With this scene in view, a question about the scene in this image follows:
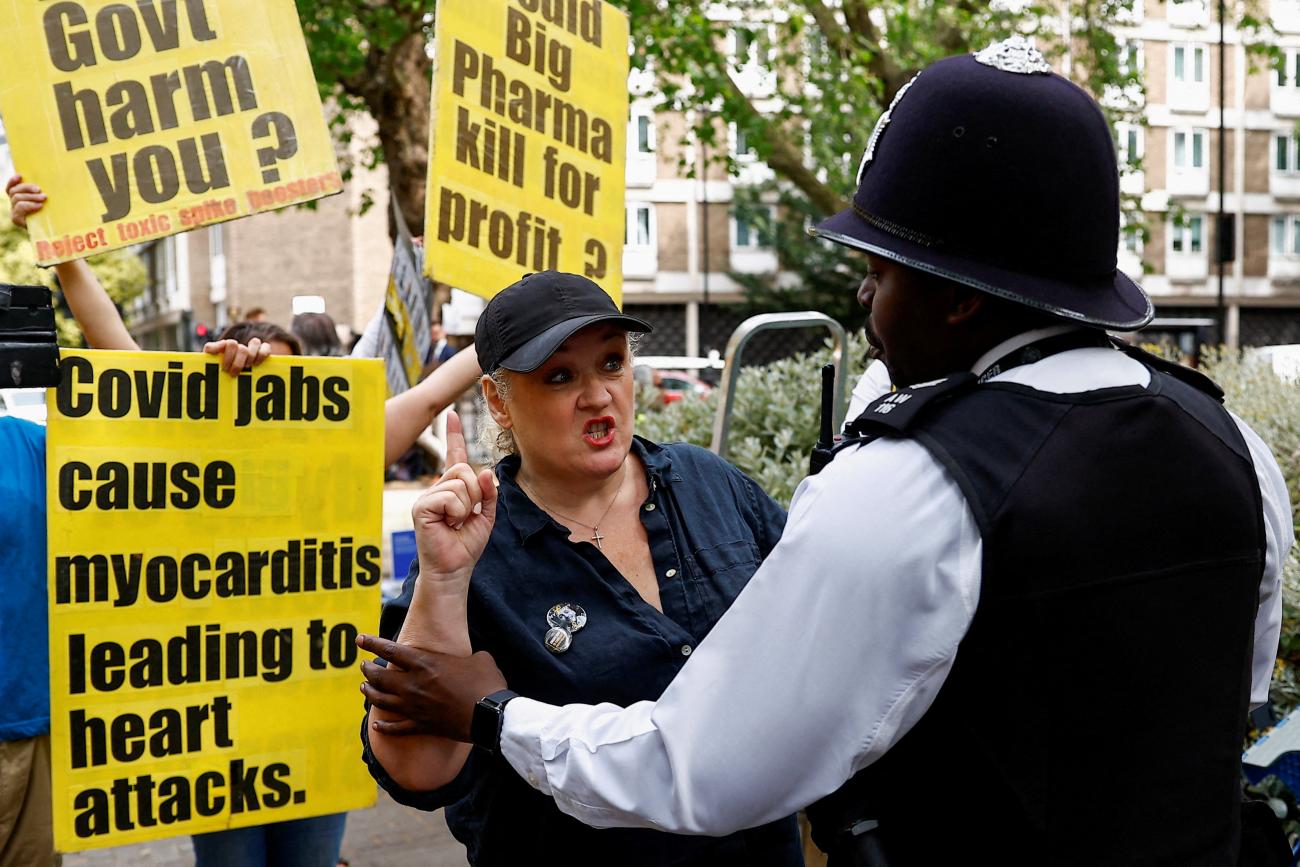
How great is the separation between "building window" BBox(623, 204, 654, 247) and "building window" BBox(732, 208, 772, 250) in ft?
9.02

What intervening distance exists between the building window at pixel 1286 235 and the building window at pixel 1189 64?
17.6 ft

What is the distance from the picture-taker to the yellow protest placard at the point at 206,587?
2947 mm

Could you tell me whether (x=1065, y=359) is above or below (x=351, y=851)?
above

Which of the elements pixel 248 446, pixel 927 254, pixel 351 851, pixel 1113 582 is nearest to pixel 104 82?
pixel 248 446

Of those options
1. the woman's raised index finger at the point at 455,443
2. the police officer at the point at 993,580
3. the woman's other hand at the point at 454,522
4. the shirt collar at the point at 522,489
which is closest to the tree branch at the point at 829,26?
the shirt collar at the point at 522,489

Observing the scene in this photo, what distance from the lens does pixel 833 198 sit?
1466 centimetres

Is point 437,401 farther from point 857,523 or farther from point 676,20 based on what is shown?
point 676,20

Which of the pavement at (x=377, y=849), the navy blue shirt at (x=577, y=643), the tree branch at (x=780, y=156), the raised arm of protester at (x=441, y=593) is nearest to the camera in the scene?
the raised arm of protester at (x=441, y=593)

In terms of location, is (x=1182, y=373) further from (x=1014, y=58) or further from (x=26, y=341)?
(x=26, y=341)

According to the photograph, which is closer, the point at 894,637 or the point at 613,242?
the point at 894,637

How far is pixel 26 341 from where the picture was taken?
265 cm

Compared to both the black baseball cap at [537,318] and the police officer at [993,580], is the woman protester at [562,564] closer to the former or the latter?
the black baseball cap at [537,318]

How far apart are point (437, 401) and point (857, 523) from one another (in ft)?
7.77

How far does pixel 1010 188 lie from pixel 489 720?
0.95m
